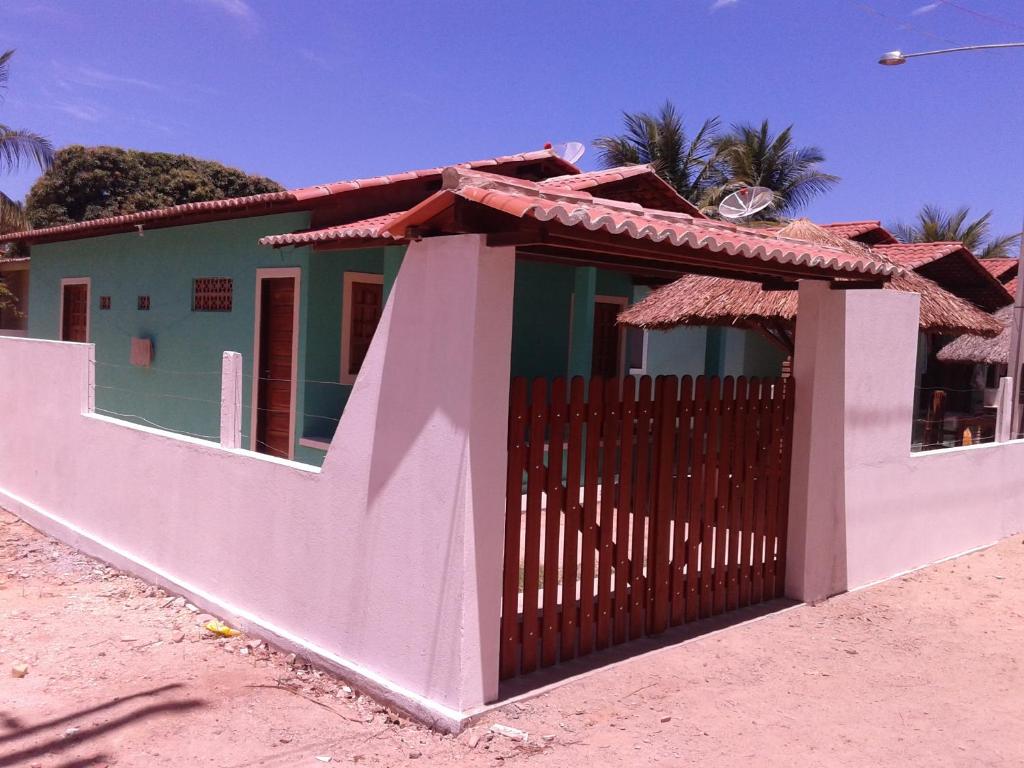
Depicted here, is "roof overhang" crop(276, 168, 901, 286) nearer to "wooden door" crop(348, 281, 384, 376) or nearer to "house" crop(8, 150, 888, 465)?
"house" crop(8, 150, 888, 465)

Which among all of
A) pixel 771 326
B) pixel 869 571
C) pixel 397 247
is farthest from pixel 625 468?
pixel 771 326

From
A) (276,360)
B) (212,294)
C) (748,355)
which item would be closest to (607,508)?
(276,360)

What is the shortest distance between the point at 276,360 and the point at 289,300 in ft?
2.45

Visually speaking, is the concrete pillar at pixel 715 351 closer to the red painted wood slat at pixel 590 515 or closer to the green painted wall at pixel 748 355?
the green painted wall at pixel 748 355

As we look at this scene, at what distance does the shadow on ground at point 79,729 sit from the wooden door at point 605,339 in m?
7.56

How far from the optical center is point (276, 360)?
383 inches

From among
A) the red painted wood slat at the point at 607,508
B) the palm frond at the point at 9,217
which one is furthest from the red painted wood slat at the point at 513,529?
the palm frond at the point at 9,217

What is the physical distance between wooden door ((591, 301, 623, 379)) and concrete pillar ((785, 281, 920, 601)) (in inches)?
203

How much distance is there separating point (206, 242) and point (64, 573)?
16.1ft

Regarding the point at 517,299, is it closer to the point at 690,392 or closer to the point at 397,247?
the point at 397,247

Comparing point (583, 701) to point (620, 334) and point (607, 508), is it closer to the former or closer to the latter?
point (607, 508)

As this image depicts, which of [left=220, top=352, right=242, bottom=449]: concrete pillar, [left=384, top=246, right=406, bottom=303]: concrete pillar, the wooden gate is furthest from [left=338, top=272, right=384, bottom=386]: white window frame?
the wooden gate

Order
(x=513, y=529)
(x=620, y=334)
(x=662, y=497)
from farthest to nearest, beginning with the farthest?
(x=620, y=334) → (x=662, y=497) → (x=513, y=529)

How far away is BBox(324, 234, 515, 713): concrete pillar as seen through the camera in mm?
3809
